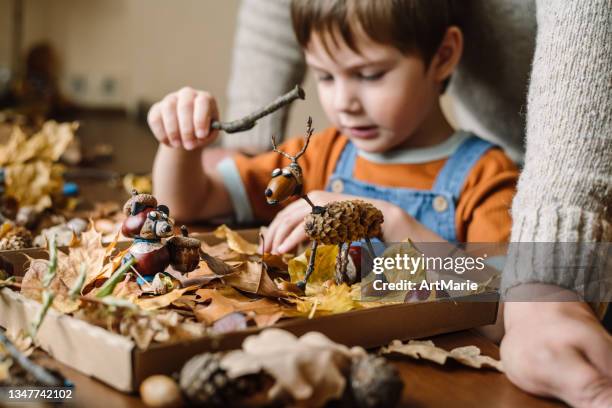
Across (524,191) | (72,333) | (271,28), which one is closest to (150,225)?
(72,333)

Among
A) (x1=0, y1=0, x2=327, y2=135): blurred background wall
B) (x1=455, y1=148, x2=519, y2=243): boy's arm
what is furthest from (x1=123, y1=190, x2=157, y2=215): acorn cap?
(x1=0, y1=0, x2=327, y2=135): blurred background wall

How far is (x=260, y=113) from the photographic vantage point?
0.80m

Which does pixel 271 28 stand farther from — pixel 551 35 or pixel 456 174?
pixel 551 35

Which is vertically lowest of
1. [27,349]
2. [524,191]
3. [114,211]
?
[114,211]

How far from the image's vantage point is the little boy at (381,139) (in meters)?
1.13

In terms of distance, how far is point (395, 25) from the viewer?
1.14m

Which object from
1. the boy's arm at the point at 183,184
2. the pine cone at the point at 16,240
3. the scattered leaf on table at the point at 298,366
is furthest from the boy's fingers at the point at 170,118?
the scattered leaf on table at the point at 298,366

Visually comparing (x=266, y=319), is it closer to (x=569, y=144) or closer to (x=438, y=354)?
(x=438, y=354)

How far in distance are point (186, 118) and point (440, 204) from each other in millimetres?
431

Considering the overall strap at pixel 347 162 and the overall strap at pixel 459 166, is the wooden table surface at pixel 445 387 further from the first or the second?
the overall strap at pixel 347 162

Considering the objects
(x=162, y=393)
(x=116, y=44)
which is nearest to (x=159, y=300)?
(x=162, y=393)

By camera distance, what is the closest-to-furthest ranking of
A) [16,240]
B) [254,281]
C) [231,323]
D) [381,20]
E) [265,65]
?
[231,323]
[254,281]
[16,240]
[381,20]
[265,65]

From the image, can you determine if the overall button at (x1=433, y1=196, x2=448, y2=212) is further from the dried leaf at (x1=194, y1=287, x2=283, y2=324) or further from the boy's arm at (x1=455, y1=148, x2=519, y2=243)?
the dried leaf at (x1=194, y1=287, x2=283, y2=324)

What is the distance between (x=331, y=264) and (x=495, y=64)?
Result: 2.27 ft
